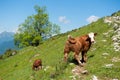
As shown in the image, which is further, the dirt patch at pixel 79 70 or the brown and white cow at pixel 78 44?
the brown and white cow at pixel 78 44

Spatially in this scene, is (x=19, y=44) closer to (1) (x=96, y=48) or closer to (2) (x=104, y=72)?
(1) (x=96, y=48)

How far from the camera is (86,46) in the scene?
73.4 ft

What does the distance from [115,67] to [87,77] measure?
2352 millimetres

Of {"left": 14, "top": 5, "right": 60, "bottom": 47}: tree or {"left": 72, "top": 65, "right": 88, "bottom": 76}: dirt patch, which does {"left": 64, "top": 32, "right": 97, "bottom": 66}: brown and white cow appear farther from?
{"left": 14, "top": 5, "right": 60, "bottom": 47}: tree

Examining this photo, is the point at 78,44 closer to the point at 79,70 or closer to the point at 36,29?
the point at 79,70

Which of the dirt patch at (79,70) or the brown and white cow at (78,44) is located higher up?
the brown and white cow at (78,44)

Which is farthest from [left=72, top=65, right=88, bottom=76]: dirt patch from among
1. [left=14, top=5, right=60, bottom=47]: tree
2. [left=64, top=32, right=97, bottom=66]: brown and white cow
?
[left=14, top=5, right=60, bottom=47]: tree

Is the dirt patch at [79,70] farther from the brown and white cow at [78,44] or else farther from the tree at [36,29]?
the tree at [36,29]

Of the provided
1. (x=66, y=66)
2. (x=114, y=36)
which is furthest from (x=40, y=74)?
(x=114, y=36)

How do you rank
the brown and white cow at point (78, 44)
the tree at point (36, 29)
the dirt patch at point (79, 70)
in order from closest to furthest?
the dirt patch at point (79, 70) < the brown and white cow at point (78, 44) < the tree at point (36, 29)

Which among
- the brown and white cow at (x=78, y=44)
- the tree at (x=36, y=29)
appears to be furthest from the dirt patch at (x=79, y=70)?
the tree at (x=36, y=29)

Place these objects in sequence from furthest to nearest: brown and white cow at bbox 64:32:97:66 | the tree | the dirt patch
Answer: the tree, brown and white cow at bbox 64:32:97:66, the dirt patch

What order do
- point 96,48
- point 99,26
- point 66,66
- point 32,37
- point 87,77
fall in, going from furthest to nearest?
point 32,37 → point 99,26 → point 96,48 → point 66,66 → point 87,77

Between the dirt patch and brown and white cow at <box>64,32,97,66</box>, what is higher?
brown and white cow at <box>64,32,97,66</box>
